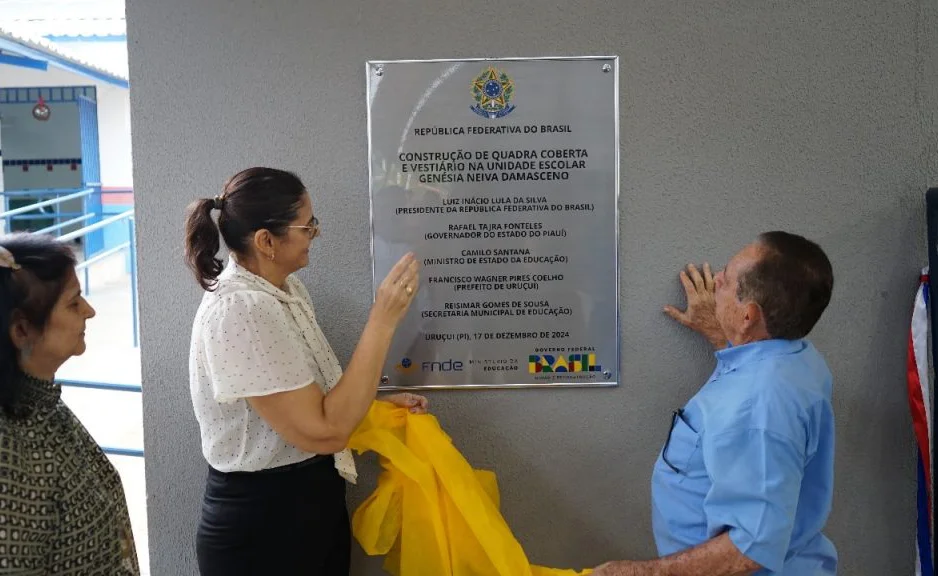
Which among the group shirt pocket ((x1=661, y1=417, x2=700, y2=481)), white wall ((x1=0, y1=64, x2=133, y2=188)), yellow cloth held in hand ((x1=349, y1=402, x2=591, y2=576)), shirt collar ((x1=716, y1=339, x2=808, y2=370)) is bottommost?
yellow cloth held in hand ((x1=349, y1=402, x2=591, y2=576))

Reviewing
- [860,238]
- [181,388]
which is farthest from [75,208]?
[860,238]

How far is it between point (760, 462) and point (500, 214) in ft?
3.34

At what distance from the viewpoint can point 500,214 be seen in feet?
7.20

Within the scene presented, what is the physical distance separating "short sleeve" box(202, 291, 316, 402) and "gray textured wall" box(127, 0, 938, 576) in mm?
530

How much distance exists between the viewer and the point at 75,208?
50.3 feet

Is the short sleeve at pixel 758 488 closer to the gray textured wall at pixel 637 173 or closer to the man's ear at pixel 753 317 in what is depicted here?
the man's ear at pixel 753 317

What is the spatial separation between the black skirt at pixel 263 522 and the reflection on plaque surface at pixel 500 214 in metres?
0.48

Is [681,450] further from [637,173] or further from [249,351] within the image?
[249,351]

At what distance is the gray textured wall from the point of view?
7.07ft

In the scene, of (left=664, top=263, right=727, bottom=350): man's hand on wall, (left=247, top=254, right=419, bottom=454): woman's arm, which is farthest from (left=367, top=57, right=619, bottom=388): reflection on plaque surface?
(left=247, top=254, right=419, bottom=454): woman's arm

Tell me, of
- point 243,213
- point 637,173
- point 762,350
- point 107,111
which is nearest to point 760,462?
point 762,350

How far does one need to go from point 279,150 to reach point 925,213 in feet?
6.01

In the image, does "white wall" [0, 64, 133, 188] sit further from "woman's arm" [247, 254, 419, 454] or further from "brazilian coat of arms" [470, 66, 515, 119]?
"woman's arm" [247, 254, 419, 454]

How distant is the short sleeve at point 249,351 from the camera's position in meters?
1.65
